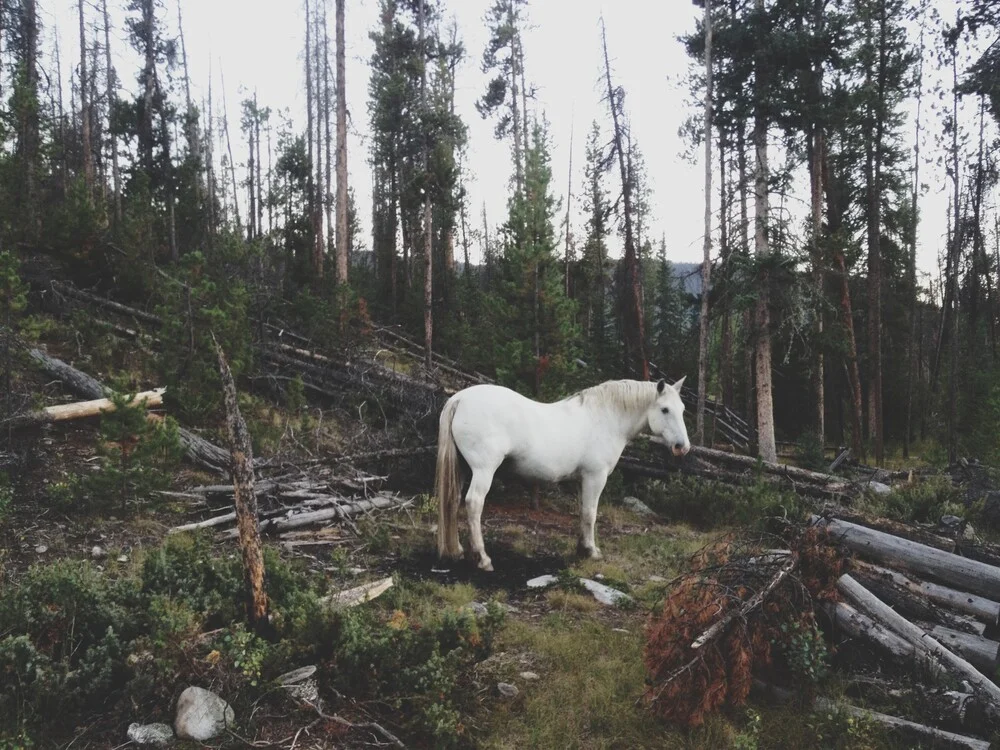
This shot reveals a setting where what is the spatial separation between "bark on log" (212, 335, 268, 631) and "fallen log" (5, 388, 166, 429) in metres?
4.91

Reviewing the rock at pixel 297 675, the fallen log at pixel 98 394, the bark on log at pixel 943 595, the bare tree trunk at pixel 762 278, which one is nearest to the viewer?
the rock at pixel 297 675

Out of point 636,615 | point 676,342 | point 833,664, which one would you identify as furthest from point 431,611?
point 676,342

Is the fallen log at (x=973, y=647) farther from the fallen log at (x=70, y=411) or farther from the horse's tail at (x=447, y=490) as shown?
the fallen log at (x=70, y=411)

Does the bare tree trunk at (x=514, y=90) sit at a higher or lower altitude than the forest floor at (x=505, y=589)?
higher

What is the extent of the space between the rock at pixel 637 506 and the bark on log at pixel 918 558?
453 centimetres

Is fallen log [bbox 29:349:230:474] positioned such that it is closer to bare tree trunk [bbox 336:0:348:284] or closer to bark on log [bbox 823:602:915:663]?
bark on log [bbox 823:602:915:663]

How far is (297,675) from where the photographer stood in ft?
11.3

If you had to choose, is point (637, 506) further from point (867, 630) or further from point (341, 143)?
point (341, 143)

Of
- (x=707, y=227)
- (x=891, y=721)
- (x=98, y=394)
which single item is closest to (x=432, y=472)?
(x=98, y=394)

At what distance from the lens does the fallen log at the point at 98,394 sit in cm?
832

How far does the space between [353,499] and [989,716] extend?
6558 mm

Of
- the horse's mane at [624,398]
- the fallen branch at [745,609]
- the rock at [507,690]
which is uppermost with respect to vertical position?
the horse's mane at [624,398]

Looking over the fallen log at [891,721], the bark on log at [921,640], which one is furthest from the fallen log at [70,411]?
the bark on log at [921,640]

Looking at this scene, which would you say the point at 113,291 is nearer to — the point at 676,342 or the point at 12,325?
the point at 12,325
